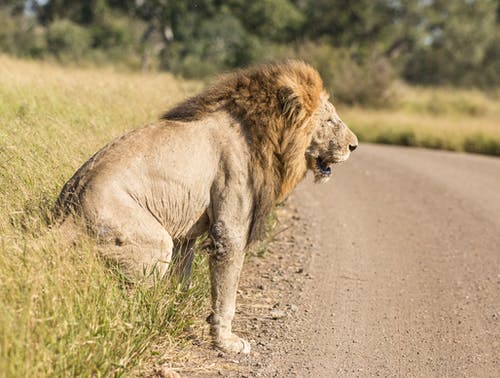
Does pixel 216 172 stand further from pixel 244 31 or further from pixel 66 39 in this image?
pixel 244 31

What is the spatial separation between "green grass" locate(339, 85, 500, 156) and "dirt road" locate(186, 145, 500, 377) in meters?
8.36

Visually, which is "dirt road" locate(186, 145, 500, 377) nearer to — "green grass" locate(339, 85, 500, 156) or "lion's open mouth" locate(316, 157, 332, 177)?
"lion's open mouth" locate(316, 157, 332, 177)

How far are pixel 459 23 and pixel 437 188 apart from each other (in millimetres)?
32846

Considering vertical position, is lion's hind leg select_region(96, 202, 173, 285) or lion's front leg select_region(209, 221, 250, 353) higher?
lion's hind leg select_region(96, 202, 173, 285)

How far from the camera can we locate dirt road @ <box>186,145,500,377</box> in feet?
16.5

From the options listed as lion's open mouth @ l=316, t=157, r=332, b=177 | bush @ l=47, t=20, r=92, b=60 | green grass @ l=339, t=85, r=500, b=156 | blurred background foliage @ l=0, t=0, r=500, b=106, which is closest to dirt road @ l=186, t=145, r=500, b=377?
lion's open mouth @ l=316, t=157, r=332, b=177

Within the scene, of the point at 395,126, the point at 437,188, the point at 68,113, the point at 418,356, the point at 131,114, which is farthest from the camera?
the point at 395,126

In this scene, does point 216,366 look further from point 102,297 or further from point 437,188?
point 437,188

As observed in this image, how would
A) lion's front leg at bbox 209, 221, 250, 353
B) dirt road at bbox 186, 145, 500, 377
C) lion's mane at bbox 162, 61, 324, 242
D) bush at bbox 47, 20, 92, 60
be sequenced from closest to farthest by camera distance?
1. lion's front leg at bbox 209, 221, 250, 353
2. lion's mane at bbox 162, 61, 324, 242
3. dirt road at bbox 186, 145, 500, 377
4. bush at bbox 47, 20, 92, 60

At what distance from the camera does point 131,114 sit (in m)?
8.61

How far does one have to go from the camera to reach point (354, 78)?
92.6 ft

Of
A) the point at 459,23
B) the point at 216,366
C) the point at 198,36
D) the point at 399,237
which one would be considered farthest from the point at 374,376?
the point at 459,23

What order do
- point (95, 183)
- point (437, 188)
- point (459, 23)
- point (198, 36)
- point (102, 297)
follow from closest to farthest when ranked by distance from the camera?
point (102, 297)
point (95, 183)
point (437, 188)
point (198, 36)
point (459, 23)

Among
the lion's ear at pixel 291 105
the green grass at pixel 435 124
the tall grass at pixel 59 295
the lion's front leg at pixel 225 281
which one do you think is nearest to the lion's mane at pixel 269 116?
the lion's ear at pixel 291 105
